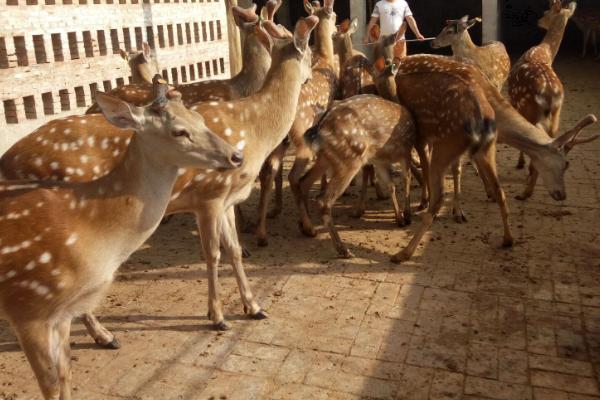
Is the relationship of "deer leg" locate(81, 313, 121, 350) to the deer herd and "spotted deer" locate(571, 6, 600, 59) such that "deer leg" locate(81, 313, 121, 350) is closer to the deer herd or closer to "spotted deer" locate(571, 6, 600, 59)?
the deer herd

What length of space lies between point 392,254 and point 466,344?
1.72 meters

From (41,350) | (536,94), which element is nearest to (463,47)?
(536,94)

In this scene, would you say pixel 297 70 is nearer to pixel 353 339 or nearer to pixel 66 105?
pixel 353 339

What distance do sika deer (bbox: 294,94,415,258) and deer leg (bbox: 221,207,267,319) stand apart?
1252 mm

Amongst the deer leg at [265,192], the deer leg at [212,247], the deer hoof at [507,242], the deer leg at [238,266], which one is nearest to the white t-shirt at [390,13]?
the deer leg at [265,192]

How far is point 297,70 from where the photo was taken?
16.3ft

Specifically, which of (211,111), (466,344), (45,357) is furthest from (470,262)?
(45,357)

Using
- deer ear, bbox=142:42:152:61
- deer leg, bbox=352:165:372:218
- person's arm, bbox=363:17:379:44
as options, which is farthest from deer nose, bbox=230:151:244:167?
person's arm, bbox=363:17:379:44

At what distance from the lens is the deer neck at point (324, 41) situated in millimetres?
7840

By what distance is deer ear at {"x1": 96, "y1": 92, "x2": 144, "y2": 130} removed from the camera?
318 centimetres

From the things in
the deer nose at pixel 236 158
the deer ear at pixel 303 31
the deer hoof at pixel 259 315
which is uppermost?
the deer ear at pixel 303 31

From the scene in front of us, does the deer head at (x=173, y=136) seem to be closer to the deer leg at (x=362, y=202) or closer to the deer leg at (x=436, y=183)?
the deer leg at (x=436, y=183)

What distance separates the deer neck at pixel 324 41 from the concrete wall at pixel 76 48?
2584 millimetres

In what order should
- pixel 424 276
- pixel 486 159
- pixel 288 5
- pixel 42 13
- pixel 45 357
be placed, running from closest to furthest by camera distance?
pixel 45 357 → pixel 424 276 → pixel 486 159 → pixel 42 13 → pixel 288 5
